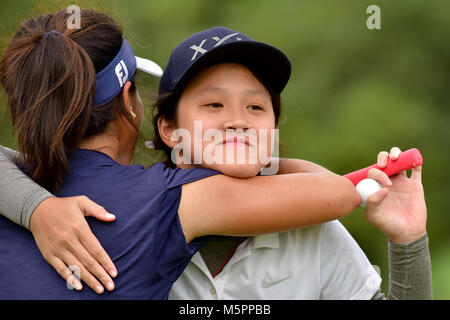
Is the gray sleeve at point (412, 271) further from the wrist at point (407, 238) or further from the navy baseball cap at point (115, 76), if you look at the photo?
the navy baseball cap at point (115, 76)

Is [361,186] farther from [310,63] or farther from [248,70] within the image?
[310,63]

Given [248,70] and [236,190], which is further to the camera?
[248,70]

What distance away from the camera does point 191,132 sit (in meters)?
1.56

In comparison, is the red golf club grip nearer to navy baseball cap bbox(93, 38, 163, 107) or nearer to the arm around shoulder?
the arm around shoulder

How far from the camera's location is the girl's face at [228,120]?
147 centimetres

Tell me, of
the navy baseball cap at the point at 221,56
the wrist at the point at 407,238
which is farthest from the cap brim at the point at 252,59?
the wrist at the point at 407,238

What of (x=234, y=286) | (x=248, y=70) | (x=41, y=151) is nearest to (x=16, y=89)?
(x=41, y=151)

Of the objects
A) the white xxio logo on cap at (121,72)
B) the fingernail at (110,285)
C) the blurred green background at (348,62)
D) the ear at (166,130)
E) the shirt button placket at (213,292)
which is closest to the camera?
the fingernail at (110,285)

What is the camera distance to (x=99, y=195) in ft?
4.49

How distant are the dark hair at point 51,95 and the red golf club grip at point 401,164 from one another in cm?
62

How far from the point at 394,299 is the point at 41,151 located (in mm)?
865

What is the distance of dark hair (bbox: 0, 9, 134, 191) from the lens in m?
1.40

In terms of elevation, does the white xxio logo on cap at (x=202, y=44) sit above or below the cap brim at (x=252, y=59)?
above

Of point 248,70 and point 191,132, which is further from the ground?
point 248,70
